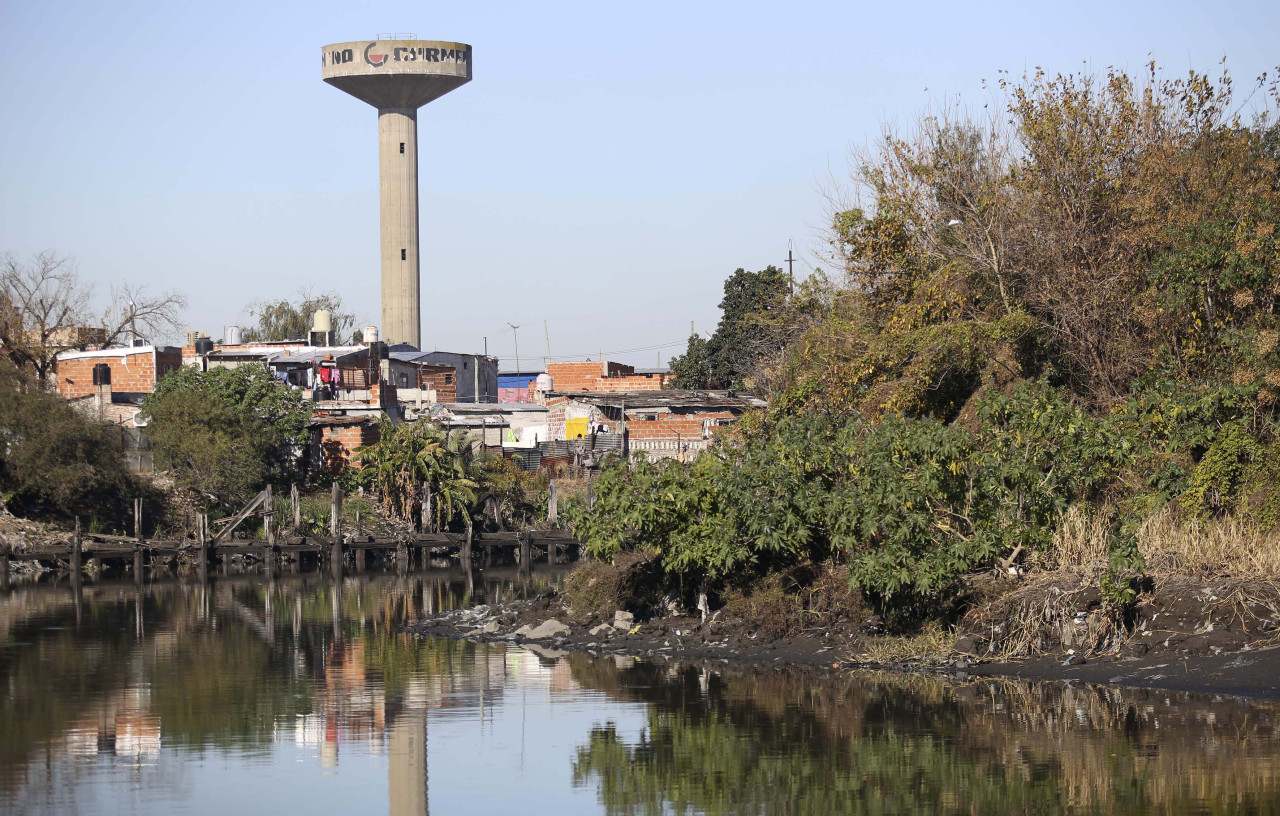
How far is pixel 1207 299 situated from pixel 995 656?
22.9 ft

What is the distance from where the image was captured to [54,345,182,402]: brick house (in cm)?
5256

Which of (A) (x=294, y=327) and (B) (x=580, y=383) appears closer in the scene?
(B) (x=580, y=383)

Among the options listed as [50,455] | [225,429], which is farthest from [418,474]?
[50,455]

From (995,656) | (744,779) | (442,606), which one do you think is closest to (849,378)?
(995,656)

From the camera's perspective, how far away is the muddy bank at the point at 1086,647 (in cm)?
1702

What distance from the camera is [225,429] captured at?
4572 cm

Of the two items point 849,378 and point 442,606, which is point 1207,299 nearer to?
point 849,378

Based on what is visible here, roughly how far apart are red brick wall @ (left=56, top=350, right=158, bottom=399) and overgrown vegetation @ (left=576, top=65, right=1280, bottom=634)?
31.8 m

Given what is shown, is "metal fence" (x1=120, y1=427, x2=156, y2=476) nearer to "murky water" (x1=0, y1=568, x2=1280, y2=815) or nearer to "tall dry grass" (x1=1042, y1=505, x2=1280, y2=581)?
"murky water" (x1=0, y1=568, x2=1280, y2=815)

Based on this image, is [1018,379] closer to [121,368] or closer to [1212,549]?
[1212,549]

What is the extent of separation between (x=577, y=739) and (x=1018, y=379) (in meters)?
11.7

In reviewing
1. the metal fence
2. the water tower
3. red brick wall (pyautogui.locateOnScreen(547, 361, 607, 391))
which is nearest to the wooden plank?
the metal fence

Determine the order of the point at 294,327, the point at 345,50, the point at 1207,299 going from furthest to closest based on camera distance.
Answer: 1. the point at 294,327
2. the point at 345,50
3. the point at 1207,299

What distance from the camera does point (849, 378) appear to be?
83.9 ft
